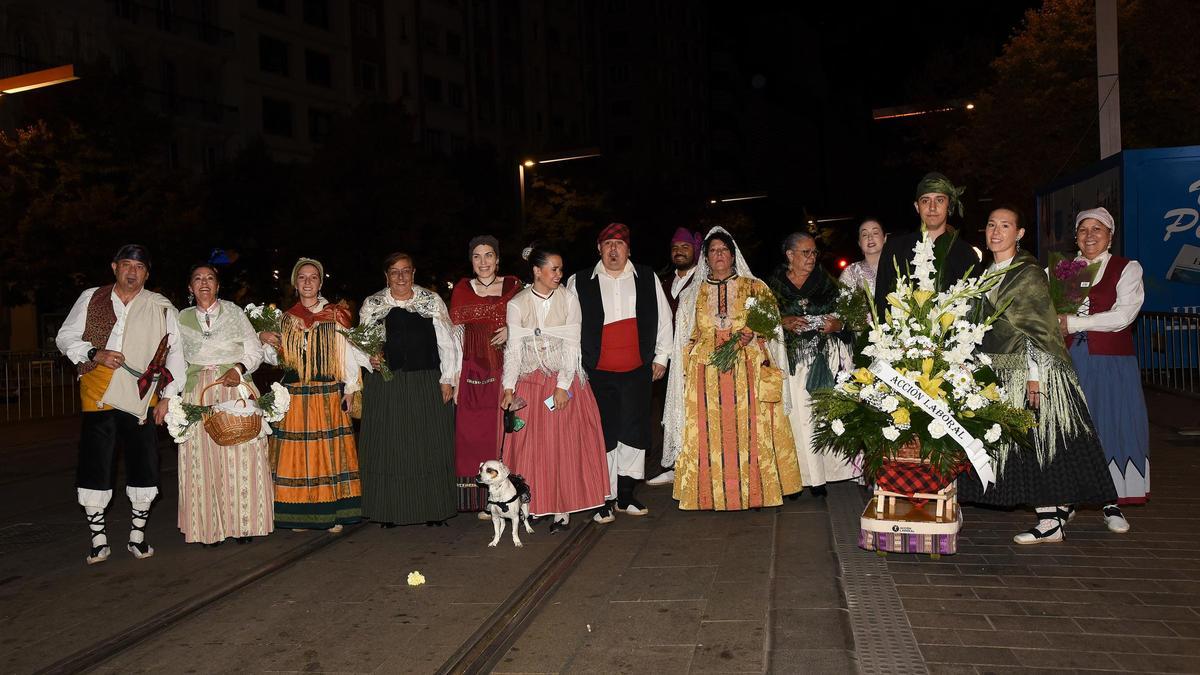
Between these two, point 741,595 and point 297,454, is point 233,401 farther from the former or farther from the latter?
point 741,595

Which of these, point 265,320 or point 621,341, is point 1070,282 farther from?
point 265,320

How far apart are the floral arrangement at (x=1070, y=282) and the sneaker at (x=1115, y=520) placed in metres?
1.36

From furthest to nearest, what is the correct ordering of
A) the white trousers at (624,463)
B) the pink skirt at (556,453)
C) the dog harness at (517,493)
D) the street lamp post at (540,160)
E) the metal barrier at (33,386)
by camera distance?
1. the street lamp post at (540,160)
2. the metal barrier at (33,386)
3. the white trousers at (624,463)
4. the pink skirt at (556,453)
5. the dog harness at (517,493)

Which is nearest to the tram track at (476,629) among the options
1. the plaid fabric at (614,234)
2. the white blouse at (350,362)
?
the white blouse at (350,362)

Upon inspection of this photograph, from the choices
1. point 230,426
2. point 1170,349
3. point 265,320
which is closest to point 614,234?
point 265,320

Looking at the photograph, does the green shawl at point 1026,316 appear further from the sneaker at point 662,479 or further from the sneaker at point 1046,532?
the sneaker at point 662,479

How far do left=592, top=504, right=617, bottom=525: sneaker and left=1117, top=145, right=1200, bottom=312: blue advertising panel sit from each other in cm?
1147

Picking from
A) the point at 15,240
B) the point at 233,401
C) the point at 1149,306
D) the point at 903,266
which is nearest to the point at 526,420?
the point at 233,401

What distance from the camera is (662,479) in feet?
32.2

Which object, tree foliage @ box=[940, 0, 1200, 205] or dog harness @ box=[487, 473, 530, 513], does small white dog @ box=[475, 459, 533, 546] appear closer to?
dog harness @ box=[487, 473, 530, 513]

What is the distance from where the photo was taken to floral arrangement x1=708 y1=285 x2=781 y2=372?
7719mm

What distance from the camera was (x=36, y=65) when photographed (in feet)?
98.0

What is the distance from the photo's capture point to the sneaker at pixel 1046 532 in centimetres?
671

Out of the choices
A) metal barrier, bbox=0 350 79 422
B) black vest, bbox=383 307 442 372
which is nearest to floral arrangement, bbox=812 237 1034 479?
black vest, bbox=383 307 442 372
